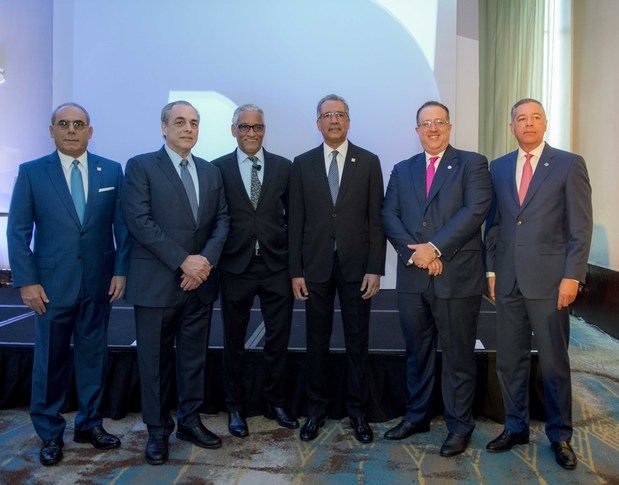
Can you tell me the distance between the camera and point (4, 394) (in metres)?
3.09

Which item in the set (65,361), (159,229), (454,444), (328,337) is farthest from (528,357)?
(65,361)

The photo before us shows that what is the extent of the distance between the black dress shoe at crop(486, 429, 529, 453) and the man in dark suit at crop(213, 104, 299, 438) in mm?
944

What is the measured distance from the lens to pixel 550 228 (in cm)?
243

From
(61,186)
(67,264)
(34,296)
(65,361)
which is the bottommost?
(65,361)

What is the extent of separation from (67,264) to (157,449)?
0.87 metres

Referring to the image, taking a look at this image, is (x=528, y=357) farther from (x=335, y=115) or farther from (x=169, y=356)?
(x=169, y=356)

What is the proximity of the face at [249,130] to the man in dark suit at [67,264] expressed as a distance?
0.60 m

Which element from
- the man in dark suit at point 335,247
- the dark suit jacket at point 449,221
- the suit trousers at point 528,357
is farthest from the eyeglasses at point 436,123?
the suit trousers at point 528,357

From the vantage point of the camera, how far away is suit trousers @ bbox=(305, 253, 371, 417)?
269 cm

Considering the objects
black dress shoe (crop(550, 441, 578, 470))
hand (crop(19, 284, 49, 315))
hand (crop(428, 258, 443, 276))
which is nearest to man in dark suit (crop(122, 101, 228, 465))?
hand (crop(19, 284, 49, 315))

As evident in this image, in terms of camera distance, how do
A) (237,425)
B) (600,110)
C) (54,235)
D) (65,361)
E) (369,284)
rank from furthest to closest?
(600,110) < (237,425) < (369,284) < (65,361) < (54,235)

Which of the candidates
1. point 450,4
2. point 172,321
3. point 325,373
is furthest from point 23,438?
point 450,4

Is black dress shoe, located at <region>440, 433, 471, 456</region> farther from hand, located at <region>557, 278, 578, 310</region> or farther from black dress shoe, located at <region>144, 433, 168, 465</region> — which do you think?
black dress shoe, located at <region>144, 433, 168, 465</region>

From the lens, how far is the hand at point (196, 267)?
2.43 meters
